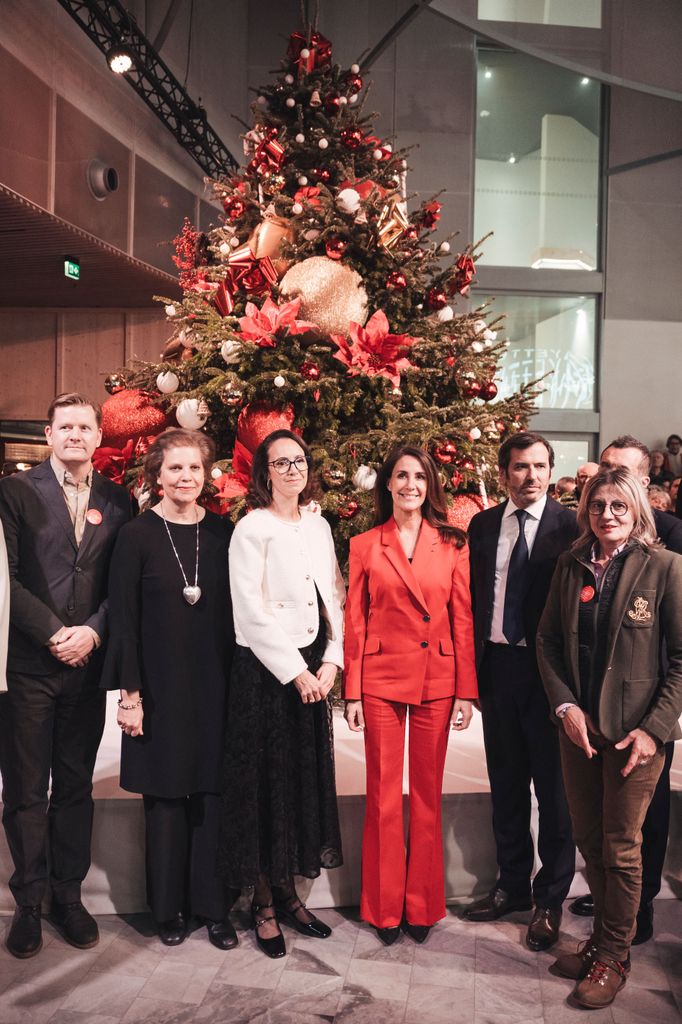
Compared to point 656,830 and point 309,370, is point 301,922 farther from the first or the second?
point 309,370

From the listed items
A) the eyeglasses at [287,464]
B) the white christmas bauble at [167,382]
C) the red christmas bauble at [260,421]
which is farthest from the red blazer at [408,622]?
the white christmas bauble at [167,382]

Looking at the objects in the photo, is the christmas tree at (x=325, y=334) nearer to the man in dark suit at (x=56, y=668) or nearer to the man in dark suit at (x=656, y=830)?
the man in dark suit at (x=56, y=668)

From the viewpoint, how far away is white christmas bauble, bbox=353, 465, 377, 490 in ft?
12.4

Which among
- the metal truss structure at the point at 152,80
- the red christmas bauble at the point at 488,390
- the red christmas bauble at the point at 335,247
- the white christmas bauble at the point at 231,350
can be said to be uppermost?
the metal truss structure at the point at 152,80

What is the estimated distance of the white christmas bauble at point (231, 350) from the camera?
3.73m

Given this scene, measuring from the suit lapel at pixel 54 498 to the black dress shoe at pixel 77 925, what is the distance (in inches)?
49.3

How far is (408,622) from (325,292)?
190 cm

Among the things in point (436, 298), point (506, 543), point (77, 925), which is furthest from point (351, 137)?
point (77, 925)

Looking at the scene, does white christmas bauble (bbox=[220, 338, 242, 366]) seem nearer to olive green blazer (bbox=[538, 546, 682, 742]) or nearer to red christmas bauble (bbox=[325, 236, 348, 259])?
red christmas bauble (bbox=[325, 236, 348, 259])

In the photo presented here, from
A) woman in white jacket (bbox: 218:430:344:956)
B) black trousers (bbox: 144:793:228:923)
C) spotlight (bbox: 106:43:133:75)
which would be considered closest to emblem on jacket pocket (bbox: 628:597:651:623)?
woman in white jacket (bbox: 218:430:344:956)

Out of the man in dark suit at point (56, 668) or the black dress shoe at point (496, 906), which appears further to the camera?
the black dress shoe at point (496, 906)

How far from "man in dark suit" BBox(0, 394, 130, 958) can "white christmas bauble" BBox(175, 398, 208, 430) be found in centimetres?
106

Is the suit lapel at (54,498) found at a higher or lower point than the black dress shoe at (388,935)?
higher

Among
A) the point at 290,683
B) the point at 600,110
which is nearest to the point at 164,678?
the point at 290,683
